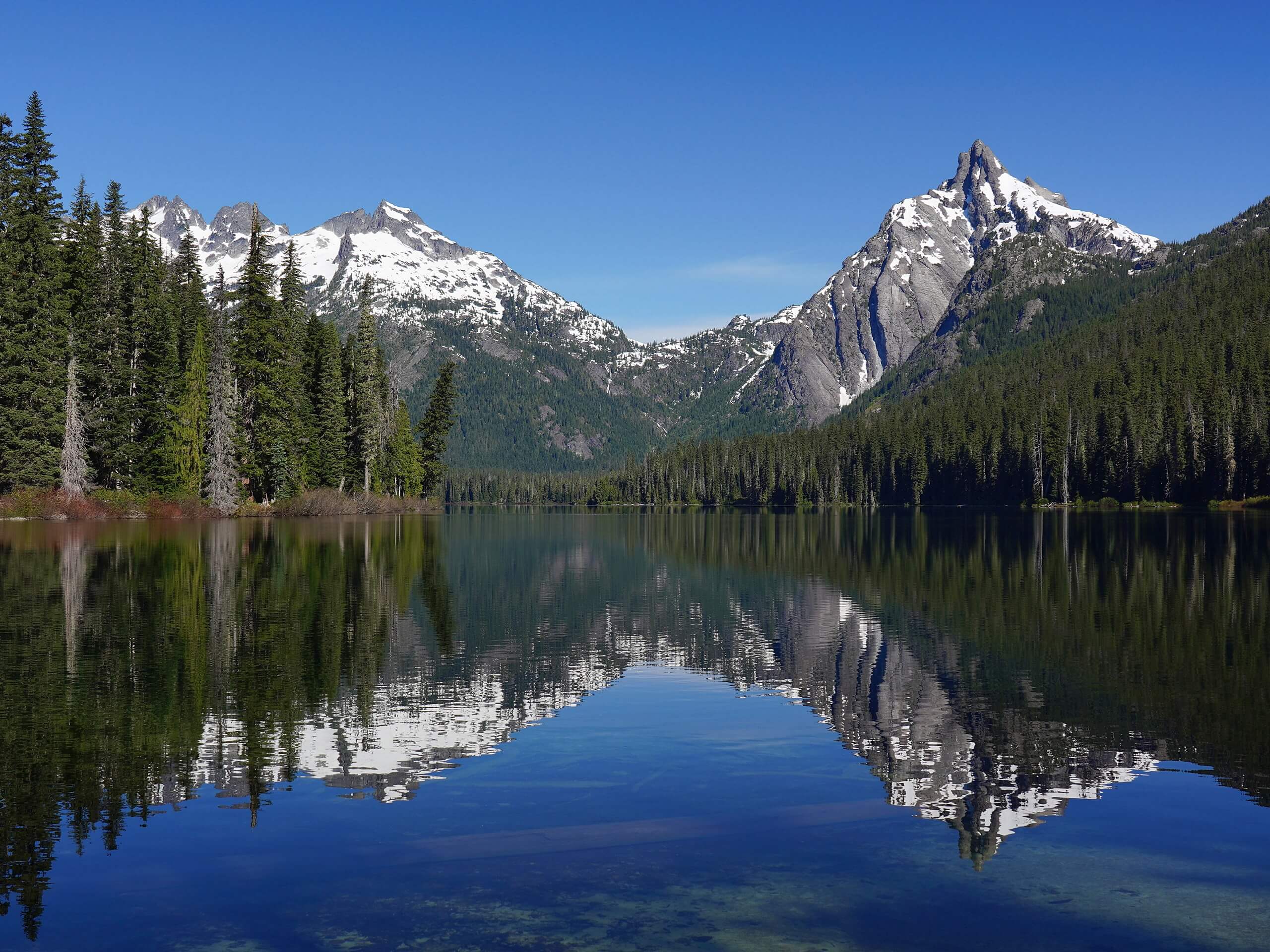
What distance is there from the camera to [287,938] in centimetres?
885

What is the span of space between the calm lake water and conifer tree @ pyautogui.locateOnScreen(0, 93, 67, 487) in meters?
48.8

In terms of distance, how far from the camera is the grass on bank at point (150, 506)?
251 feet

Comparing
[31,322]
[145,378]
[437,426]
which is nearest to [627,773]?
[31,322]

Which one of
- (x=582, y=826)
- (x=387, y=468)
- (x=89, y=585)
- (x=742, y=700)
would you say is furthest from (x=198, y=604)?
(x=387, y=468)

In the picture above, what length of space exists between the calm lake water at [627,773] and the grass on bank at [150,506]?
49.4 meters

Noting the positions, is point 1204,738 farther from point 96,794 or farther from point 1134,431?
point 1134,431

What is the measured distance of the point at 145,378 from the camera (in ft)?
299

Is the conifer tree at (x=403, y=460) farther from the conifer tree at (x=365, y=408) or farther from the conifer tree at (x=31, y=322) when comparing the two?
the conifer tree at (x=31, y=322)

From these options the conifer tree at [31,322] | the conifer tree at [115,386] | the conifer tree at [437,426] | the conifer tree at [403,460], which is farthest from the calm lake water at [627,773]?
the conifer tree at [437,426]

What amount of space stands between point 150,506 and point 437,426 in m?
60.9

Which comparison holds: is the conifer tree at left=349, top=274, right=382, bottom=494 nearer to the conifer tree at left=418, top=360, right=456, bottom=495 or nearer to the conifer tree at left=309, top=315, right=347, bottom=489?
the conifer tree at left=309, top=315, right=347, bottom=489

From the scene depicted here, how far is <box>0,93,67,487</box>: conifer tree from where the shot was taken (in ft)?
245

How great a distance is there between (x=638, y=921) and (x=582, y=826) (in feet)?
9.08

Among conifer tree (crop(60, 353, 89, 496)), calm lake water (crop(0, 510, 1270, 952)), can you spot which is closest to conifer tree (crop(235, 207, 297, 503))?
conifer tree (crop(60, 353, 89, 496))
